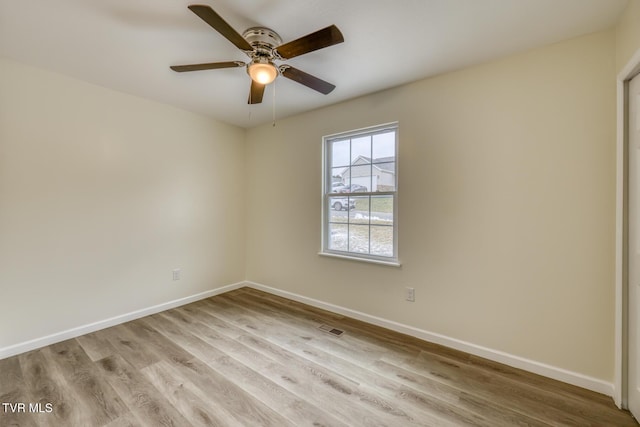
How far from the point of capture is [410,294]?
8.42 feet

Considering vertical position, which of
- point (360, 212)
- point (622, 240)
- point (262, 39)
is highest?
point (262, 39)

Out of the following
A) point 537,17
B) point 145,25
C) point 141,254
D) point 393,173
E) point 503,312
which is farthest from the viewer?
point 141,254

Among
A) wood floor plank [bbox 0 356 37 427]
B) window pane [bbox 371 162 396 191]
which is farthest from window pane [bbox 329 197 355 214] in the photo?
wood floor plank [bbox 0 356 37 427]

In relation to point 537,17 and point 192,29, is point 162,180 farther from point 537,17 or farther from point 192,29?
point 537,17

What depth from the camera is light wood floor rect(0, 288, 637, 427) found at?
1.58 meters

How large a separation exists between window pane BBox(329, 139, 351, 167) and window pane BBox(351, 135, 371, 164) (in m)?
0.07

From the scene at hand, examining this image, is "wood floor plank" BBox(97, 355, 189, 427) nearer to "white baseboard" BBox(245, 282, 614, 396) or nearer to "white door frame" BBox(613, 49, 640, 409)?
"white baseboard" BBox(245, 282, 614, 396)

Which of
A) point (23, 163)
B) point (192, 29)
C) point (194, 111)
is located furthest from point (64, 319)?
point (192, 29)

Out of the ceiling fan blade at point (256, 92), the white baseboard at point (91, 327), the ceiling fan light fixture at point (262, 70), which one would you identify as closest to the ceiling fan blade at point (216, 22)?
the ceiling fan light fixture at point (262, 70)

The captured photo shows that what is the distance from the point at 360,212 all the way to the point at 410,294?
1011 mm

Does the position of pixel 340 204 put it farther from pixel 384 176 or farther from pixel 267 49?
pixel 267 49

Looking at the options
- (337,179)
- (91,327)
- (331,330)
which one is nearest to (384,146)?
(337,179)

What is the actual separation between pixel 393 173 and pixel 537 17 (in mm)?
1486

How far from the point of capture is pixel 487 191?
218 cm
